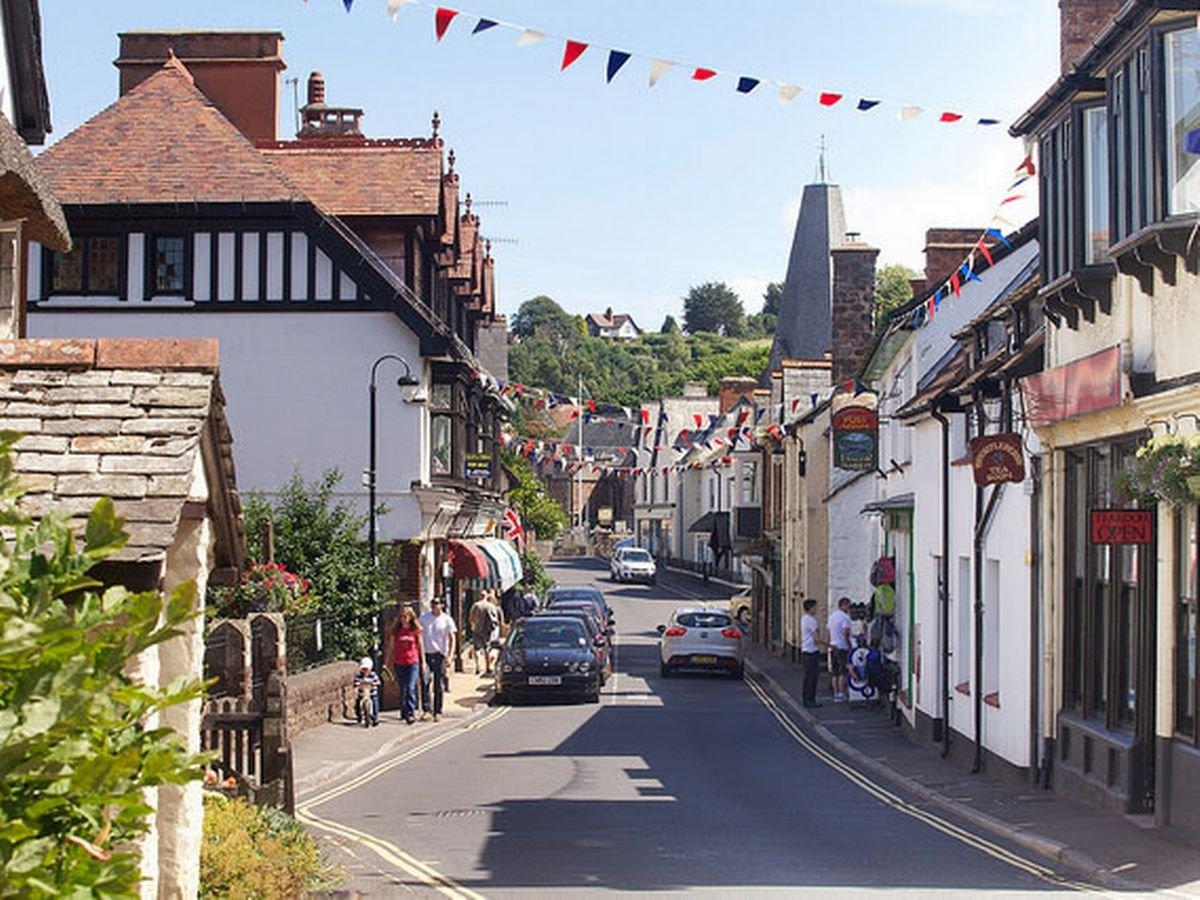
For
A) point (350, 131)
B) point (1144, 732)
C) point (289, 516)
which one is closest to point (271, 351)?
point (289, 516)

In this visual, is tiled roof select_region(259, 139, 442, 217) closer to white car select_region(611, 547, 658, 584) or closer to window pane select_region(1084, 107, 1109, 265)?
window pane select_region(1084, 107, 1109, 265)

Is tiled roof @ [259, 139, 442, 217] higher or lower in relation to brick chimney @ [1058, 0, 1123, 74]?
higher

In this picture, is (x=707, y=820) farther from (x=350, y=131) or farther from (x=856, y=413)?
(x=350, y=131)

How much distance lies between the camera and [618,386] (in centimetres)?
19838

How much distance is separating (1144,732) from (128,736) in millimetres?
12906

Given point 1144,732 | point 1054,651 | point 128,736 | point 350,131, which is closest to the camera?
point 128,736

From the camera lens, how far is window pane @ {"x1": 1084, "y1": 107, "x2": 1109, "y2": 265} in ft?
56.5

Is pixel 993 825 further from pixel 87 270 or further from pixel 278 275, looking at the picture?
pixel 87 270

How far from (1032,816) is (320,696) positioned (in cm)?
1268

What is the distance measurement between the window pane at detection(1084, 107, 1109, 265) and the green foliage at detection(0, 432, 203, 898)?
45.3ft

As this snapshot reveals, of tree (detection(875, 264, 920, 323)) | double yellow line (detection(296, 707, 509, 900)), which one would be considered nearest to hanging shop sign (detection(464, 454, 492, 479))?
double yellow line (detection(296, 707, 509, 900))

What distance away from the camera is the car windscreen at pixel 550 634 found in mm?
34125

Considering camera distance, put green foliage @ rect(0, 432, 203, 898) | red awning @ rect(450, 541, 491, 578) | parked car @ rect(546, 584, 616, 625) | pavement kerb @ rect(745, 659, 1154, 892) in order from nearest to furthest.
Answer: green foliage @ rect(0, 432, 203, 898) → pavement kerb @ rect(745, 659, 1154, 892) → red awning @ rect(450, 541, 491, 578) → parked car @ rect(546, 584, 616, 625)

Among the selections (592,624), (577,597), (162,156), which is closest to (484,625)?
(592,624)
